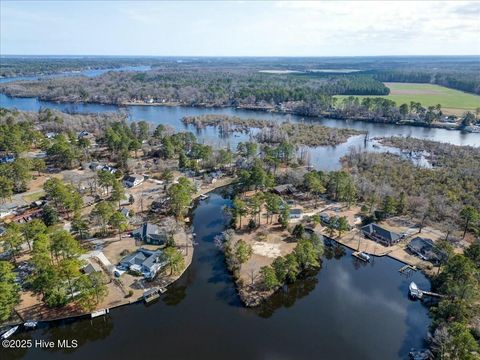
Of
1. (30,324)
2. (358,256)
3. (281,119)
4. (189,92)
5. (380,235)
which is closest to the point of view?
(30,324)

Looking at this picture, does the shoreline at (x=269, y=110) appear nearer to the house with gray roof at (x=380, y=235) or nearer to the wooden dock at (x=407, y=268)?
the house with gray roof at (x=380, y=235)

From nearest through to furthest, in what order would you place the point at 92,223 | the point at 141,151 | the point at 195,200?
the point at 92,223 → the point at 195,200 → the point at 141,151

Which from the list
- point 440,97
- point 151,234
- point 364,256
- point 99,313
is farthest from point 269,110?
point 99,313

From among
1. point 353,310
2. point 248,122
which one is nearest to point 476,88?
point 248,122

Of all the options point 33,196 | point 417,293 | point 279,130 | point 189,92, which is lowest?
point 417,293

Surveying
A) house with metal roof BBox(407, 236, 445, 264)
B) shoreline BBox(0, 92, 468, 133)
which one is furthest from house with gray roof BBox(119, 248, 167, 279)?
shoreline BBox(0, 92, 468, 133)

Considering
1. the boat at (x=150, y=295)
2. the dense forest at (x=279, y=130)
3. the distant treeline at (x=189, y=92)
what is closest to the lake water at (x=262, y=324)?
the boat at (x=150, y=295)

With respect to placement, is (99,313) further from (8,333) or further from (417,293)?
(417,293)

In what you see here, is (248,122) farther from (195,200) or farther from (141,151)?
(195,200)
